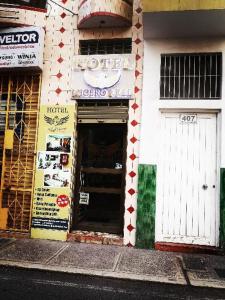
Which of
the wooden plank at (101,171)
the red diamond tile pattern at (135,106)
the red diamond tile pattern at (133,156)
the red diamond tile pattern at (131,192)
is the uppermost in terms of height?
the red diamond tile pattern at (135,106)

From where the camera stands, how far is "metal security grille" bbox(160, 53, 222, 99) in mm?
7262

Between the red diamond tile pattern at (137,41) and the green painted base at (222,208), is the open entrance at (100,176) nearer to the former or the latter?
the red diamond tile pattern at (137,41)

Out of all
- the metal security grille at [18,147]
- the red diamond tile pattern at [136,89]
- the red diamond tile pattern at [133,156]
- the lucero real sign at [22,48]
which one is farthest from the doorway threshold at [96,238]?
the lucero real sign at [22,48]

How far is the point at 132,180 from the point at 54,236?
7.26 feet

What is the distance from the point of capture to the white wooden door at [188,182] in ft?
23.3

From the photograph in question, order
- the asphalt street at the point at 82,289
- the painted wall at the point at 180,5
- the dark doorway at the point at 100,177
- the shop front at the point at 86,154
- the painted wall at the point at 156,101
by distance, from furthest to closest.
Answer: the dark doorway at the point at 100,177
the shop front at the point at 86,154
the painted wall at the point at 156,101
the painted wall at the point at 180,5
the asphalt street at the point at 82,289

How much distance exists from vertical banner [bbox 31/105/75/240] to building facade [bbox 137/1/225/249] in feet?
5.71

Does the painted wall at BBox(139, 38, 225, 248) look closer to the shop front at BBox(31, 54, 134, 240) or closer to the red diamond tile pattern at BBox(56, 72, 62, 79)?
the shop front at BBox(31, 54, 134, 240)

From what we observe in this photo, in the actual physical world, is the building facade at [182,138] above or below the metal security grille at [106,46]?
below

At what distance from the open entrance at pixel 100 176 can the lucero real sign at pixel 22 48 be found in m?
1.84

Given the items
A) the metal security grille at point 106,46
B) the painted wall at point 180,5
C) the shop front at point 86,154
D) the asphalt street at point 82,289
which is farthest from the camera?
the metal security grille at point 106,46

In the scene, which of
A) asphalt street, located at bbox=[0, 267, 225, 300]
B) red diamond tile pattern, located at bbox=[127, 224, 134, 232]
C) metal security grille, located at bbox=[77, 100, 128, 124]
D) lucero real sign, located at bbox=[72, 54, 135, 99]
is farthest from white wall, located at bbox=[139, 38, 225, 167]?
asphalt street, located at bbox=[0, 267, 225, 300]

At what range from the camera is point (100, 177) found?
25.2 feet

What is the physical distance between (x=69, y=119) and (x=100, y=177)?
5.11 feet
